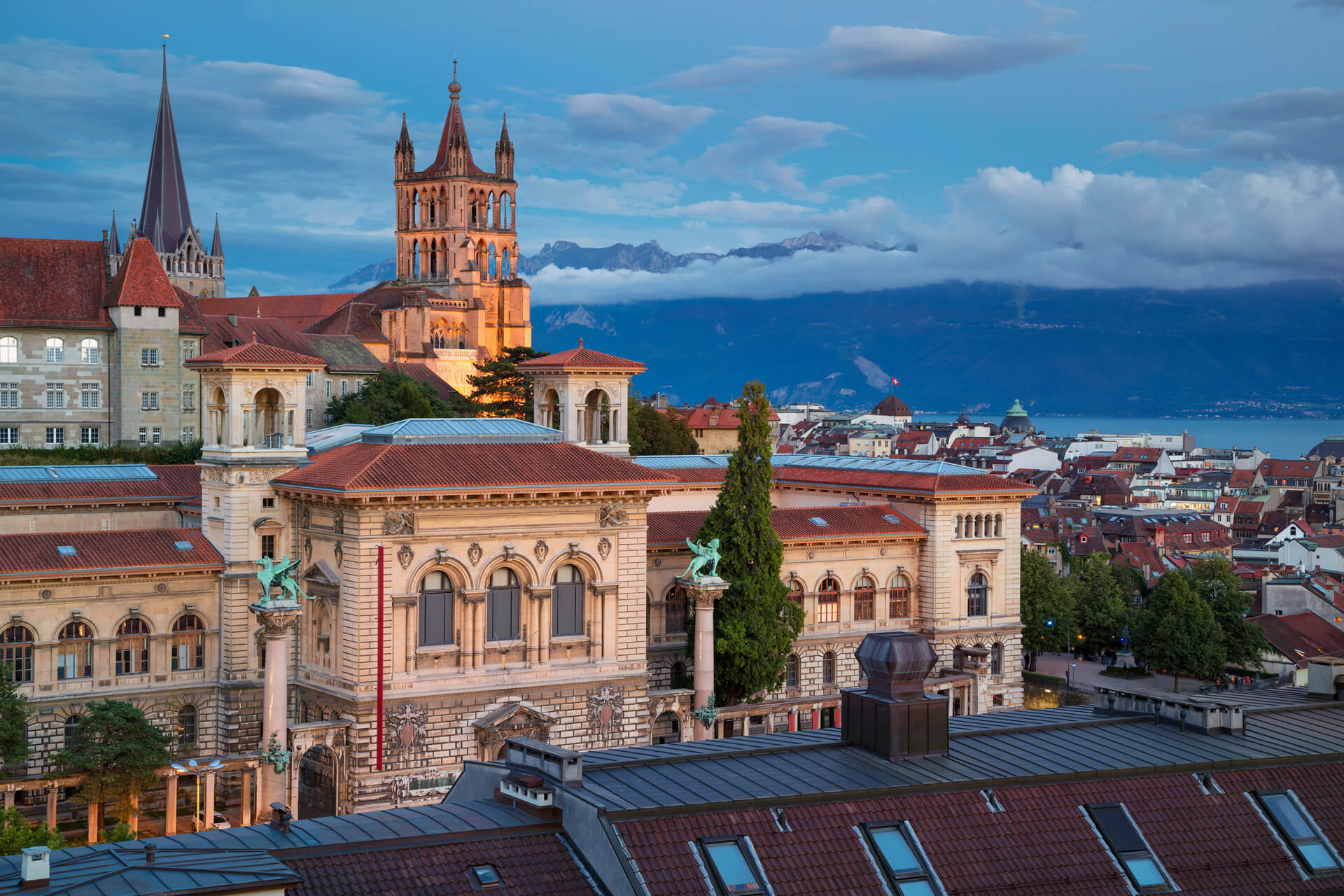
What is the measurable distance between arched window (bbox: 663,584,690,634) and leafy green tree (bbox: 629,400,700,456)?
41.7 metres

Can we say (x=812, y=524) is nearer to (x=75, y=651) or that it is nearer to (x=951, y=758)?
(x=75, y=651)

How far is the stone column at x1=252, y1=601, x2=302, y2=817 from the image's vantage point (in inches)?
1769

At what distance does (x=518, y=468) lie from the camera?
51750mm

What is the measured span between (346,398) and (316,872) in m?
89.7

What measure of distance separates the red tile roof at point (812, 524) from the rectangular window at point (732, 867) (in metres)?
37.6

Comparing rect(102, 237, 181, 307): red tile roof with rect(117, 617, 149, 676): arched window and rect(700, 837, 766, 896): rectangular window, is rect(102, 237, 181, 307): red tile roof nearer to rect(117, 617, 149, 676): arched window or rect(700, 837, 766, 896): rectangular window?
rect(117, 617, 149, 676): arched window

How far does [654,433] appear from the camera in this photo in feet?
361

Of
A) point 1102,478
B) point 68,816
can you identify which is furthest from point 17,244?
point 1102,478

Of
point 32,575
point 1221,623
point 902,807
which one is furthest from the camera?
point 1221,623

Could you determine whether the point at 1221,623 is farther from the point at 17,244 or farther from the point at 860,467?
the point at 17,244

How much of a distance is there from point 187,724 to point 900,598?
3168 centimetres

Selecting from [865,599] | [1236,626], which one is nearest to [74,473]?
[865,599]

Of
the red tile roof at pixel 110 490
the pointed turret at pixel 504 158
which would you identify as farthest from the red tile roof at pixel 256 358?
the pointed turret at pixel 504 158

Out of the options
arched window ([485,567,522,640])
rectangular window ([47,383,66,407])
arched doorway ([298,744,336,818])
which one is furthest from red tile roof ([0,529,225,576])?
rectangular window ([47,383,66,407])
